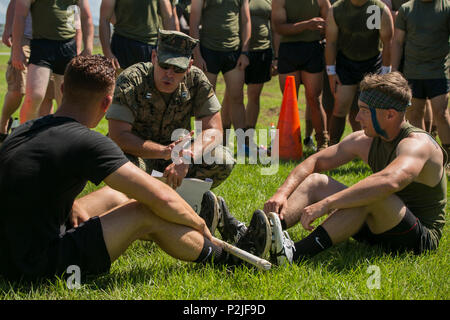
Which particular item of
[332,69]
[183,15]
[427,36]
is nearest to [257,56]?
[332,69]

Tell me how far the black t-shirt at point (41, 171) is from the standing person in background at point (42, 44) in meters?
3.80

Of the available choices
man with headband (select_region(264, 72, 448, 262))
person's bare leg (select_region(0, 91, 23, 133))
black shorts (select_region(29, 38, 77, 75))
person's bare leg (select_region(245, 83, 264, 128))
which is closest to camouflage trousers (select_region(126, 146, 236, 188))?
man with headband (select_region(264, 72, 448, 262))

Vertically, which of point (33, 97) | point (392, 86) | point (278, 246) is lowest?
point (278, 246)

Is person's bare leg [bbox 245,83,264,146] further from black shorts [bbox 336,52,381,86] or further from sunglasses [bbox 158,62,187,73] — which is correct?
sunglasses [bbox 158,62,187,73]

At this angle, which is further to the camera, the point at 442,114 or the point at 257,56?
the point at 257,56

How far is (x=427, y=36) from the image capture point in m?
6.88

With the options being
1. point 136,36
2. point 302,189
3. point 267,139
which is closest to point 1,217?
point 302,189

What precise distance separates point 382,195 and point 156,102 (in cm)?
207

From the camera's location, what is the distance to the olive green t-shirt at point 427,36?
6.81 metres

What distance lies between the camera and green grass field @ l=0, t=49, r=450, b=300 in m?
3.12

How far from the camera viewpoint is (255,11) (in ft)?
26.0

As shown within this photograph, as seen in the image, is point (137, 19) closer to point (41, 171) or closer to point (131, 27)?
point (131, 27)

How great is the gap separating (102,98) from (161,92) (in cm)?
158

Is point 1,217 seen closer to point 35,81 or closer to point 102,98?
point 102,98
